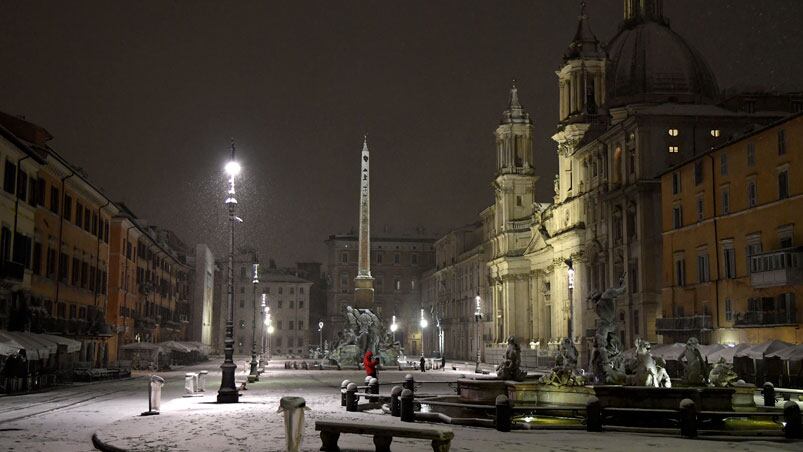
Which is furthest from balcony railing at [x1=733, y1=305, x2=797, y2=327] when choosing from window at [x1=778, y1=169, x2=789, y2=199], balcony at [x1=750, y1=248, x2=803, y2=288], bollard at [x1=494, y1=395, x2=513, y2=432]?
bollard at [x1=494, y1=395, x2=513, y2=432]

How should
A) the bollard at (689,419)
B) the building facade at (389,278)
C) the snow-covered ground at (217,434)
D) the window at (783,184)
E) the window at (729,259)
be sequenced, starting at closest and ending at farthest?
1. the snow-covered ground at (217,434)
2. the bollard at (689,419)
3. the window at (783,184)
4. the window at (729,259)
5. the building facade at (389,278)

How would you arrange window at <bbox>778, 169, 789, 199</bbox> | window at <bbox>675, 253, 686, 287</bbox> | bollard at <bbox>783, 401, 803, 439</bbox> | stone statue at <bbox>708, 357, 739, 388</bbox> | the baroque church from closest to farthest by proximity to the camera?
bollard at <bbox>783, 401, 803, 439</bbox> → stone statue at <bbox>708, 357, 739, 388</bbox> → window at <bbox>778, 169, 789, 199</bbox> → window at <bbox>675, 253, 686, 287</bbox> → the baroque church

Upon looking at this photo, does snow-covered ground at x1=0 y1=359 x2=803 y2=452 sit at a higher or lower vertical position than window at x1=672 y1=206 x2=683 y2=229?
lower

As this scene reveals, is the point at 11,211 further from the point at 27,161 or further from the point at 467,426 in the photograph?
the point at 467,426

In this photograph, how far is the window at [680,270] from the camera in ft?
176

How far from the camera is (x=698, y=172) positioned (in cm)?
5184

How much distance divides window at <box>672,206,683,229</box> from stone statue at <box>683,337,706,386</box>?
92.2ft

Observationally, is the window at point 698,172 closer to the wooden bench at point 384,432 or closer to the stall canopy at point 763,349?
the stall canopy at point 763,349

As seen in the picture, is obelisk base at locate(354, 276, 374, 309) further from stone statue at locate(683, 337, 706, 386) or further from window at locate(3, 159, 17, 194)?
stone statue at locate(683, 337, 706, 386)

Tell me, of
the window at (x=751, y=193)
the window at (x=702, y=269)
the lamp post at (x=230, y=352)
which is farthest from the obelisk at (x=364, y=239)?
the lamp post at (x=230, y=352)

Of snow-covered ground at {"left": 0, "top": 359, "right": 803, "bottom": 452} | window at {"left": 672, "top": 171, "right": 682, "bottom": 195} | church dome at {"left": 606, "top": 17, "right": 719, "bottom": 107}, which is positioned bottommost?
snow-covered ground at {"left": 0, "top": 359, "right": 803, "bottom": 452}

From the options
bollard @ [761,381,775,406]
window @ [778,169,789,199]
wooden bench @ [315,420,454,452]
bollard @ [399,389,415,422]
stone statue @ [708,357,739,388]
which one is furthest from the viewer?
window @ [778,169,789,199]

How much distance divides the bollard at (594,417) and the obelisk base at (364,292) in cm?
4964

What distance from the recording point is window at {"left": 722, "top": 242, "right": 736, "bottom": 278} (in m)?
47.8
